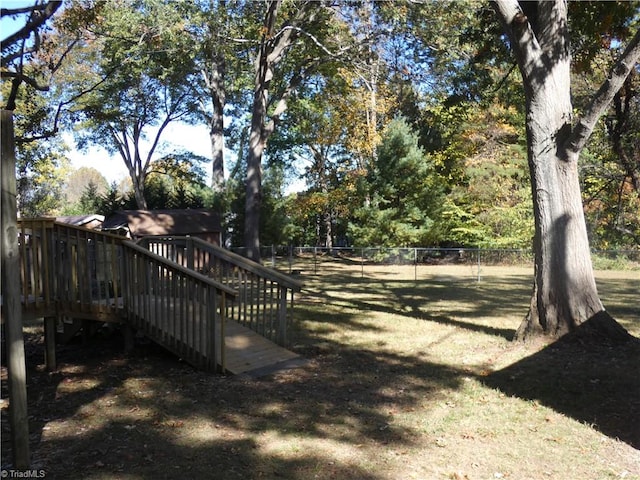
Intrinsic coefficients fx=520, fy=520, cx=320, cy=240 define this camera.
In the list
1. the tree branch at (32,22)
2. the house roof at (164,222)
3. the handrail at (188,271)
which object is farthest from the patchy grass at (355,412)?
the house roof at (164,222)

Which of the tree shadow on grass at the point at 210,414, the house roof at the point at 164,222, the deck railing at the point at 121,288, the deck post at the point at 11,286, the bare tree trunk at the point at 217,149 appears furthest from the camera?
the bare tree trunk at the point at 217,149

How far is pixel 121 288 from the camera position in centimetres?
716

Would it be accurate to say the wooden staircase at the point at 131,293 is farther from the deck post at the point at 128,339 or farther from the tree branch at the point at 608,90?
the tree branch at the point at 608,90

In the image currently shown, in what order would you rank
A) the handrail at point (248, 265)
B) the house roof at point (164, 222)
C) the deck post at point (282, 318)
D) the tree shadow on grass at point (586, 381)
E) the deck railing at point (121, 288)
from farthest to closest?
1. the house roof at point (164, 222)
2. the deck post at point (282, 318)
3. the handrail at point (248, 265)
4. the deck railing at point (121, 288)
5. the tree shadow on grass at point (586, 381)

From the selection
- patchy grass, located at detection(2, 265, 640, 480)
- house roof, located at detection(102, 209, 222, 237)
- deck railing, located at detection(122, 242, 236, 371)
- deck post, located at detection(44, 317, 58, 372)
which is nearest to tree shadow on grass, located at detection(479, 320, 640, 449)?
patchy grass, located at detection(2, 265, 640, 480)

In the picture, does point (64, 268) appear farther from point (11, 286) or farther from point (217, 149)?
point (217, 149)

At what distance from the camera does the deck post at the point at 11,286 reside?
3.65m

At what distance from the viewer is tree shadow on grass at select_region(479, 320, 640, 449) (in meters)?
5.14

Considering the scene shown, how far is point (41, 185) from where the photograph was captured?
142ft

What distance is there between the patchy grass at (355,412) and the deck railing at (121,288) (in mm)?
527

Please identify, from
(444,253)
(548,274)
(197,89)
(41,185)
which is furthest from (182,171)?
(548,274)

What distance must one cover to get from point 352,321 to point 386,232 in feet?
60.2

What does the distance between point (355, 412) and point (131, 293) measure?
352cm

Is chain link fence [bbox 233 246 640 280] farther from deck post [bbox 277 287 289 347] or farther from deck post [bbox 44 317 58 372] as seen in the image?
deck post [bbox 44 317 58 372]
